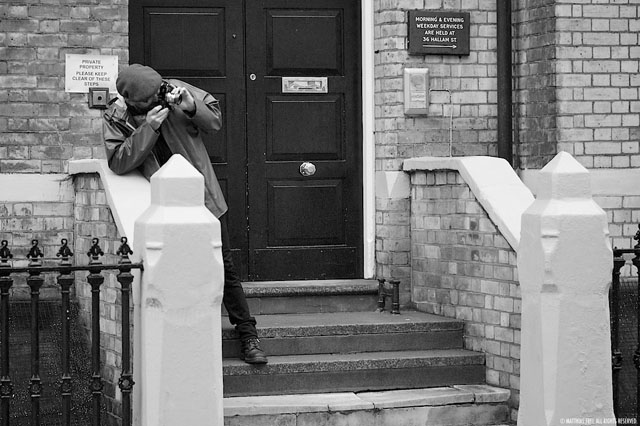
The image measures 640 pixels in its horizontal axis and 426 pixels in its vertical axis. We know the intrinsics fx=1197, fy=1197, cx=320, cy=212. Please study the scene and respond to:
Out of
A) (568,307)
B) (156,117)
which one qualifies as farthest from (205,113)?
(568,307)

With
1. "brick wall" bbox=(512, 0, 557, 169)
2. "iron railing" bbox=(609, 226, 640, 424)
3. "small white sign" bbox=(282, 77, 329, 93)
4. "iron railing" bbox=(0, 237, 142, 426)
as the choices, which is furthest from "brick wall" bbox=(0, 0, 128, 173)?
"iron railing" bbox=(609, 226, 640, 424)

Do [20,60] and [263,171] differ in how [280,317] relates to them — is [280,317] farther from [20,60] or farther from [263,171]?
[20,60]

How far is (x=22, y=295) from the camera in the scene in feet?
27.2

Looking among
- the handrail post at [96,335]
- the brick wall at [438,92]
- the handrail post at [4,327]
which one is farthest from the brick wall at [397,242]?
the handrail post at [4,327]

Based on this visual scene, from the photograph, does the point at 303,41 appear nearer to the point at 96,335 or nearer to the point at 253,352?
the point at 253,352

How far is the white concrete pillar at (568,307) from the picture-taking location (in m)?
6.44

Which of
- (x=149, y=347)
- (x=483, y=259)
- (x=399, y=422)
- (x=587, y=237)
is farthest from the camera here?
(x=483, y=259)

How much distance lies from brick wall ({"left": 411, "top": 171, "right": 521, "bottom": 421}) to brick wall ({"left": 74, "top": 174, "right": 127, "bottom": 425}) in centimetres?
238

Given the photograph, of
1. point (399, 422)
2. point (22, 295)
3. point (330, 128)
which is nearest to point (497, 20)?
point (330, 128)

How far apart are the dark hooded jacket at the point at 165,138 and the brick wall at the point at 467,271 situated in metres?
1.76

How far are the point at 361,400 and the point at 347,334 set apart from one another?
2.22 ft

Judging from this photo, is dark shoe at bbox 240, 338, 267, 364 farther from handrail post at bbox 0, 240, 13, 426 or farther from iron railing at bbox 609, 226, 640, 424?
iron railing at bbox 609, 226, 640, 424

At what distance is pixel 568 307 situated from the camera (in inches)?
254

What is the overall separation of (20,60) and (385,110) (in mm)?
2701
